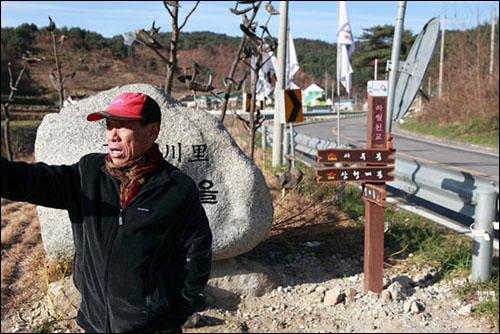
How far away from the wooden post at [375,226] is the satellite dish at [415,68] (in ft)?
3.82

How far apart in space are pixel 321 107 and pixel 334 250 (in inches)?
2202

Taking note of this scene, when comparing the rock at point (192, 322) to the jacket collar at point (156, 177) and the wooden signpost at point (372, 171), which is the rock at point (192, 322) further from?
the jacket collar at point (156, 177)

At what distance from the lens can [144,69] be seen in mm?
47031

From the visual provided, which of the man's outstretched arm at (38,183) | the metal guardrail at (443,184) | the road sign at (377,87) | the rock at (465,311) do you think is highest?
the road sign at (377,87)

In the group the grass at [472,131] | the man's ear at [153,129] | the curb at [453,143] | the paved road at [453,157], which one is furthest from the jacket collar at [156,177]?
the grass at [472,131]

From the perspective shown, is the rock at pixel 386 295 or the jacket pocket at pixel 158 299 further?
the rock at pixel 386 295

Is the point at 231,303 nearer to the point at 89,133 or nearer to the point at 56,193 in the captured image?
the point at 89,133

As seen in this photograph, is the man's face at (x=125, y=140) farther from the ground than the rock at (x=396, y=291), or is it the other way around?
the man's face at (x=125, y=140)

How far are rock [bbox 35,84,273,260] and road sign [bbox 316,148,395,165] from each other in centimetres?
64

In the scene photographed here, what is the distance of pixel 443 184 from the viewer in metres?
4.94

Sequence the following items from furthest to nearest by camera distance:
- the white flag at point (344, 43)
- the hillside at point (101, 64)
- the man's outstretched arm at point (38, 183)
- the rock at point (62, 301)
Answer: the hillside at point (101, 64) < the white flag at point (344, 43) < the rock at point (62, 301) < the man's outstretched arm at point (38, 183)

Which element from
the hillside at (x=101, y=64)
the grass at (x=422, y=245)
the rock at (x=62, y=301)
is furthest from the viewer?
the hillside at (x=101, y=64)

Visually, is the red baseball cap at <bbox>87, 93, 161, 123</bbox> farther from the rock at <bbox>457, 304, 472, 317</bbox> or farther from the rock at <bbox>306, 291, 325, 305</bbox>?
the rock at <bbox>457, 304, 472, 317</bbox>

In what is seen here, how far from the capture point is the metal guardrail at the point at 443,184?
450cm
